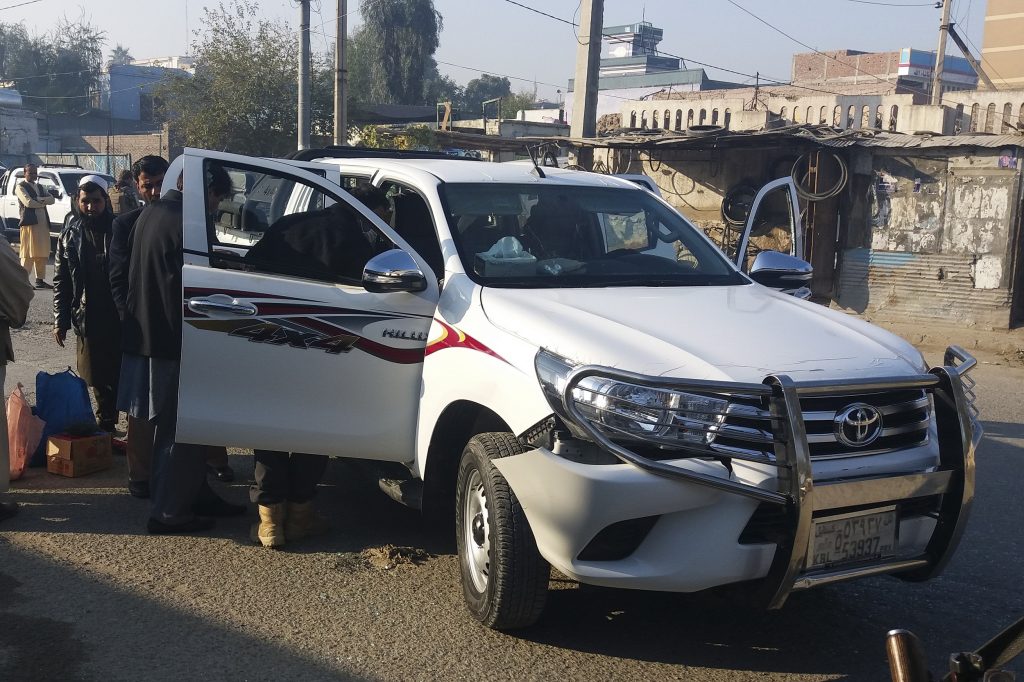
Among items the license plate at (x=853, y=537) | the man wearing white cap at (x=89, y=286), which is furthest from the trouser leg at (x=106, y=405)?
the license plate at (x=853, y=537)

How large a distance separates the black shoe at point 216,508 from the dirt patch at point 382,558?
90 centimetres

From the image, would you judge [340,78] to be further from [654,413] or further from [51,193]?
[654,413]

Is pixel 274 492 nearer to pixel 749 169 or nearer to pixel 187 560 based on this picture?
pixel 187 560

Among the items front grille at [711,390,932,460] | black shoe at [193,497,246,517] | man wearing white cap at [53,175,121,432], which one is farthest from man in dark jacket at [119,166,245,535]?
front grille at [711,390,932,460]

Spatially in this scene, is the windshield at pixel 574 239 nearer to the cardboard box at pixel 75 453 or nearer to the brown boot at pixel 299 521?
the brown boot at pixel 299 521

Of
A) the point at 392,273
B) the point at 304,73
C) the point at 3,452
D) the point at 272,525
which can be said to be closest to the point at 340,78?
the point at 304,73

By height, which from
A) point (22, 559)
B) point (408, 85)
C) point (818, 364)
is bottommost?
point (22, 559)

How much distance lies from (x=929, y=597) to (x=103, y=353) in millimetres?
4906

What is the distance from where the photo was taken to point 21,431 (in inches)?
242

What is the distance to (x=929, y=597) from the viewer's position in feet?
14.7

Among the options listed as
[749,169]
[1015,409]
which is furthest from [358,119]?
[1015,409]

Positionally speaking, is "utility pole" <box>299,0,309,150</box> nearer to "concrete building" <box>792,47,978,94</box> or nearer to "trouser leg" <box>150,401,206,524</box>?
"trouser leg" <box>150,401,206,524</box>

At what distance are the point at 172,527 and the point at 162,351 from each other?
2.98 feet

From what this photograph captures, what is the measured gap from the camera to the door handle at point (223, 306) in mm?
4555
